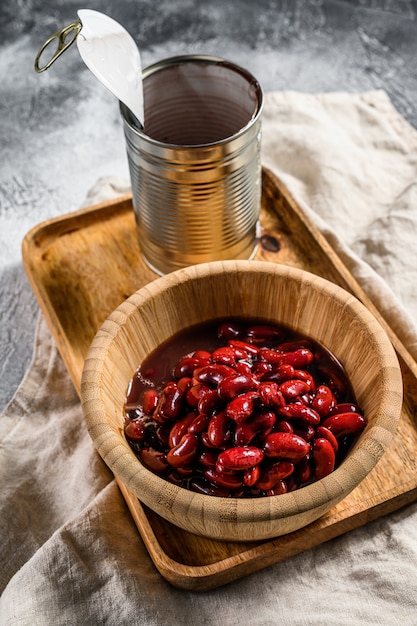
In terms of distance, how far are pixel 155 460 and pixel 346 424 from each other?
31 cm

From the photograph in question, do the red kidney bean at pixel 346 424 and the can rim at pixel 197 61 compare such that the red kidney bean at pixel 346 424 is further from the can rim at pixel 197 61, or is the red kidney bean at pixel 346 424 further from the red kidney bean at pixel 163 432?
the can rim at pixel 197 61

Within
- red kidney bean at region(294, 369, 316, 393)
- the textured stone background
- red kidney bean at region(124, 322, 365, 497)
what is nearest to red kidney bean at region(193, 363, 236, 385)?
red kidney bean at region(124, 322, 365, 497)

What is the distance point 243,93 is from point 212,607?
0.97 metres

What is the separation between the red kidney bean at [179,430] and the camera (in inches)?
48.0

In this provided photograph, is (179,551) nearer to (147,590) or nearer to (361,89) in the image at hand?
(147,590)

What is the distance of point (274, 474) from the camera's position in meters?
1.16

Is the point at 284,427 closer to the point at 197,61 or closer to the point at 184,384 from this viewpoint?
the point at 184,384

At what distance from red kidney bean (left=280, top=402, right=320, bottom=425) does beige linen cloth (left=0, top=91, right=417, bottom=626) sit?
275mm

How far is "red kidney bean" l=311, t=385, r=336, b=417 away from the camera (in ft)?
4.11

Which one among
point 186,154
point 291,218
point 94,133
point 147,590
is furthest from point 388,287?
point 94,133

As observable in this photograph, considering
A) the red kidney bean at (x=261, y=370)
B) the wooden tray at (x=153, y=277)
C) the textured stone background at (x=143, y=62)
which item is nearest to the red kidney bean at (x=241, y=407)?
the red kidney bean at (x=261, y=370)

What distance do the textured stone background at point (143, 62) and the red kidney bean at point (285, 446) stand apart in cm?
92

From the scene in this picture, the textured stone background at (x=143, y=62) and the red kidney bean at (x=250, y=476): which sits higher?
the red kidney bean at (x=250, y=476)

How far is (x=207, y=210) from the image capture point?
1.51m
